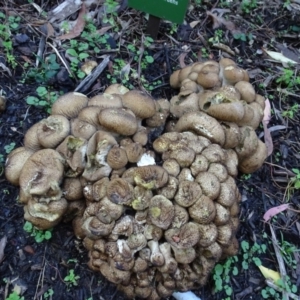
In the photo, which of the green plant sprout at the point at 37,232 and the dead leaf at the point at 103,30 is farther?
Answer: the dead leaf at the point at 103,30

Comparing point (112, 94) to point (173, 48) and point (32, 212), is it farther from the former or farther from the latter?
point (173, 48)

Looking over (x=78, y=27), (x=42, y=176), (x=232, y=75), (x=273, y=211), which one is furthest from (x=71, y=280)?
(x=78, y=27)

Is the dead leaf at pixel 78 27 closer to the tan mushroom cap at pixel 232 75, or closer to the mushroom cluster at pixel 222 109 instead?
the mushroom cluster at pixel 222 109

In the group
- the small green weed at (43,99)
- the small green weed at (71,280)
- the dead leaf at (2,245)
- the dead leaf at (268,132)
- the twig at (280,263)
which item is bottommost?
the twig at (280,263)

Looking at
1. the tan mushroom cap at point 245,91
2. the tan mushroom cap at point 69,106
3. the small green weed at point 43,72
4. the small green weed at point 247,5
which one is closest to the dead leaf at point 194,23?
the small green weed at point 247,5

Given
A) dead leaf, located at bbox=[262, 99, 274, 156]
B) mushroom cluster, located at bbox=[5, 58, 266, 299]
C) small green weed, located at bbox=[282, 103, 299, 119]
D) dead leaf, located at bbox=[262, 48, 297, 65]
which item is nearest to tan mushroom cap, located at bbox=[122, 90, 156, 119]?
mushroom cluster, located at bbox=[5, 58, 266, 299]

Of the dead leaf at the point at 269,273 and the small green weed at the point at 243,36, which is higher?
the small green weed at the point at 243,36

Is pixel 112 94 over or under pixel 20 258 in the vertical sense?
over

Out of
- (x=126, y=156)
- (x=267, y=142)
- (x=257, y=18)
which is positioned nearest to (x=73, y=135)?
(x=126, y=156)
